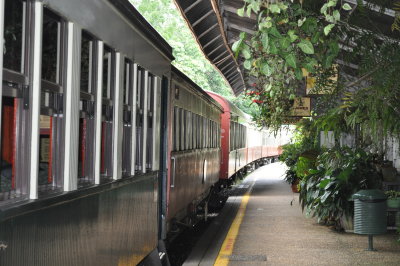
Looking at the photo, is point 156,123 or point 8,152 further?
point 156,123

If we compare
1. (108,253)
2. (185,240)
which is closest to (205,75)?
(185,240)

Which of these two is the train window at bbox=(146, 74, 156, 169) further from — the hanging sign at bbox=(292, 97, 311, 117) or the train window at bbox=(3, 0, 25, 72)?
the hanging sign at bbox=(292, 97, 311, 117)

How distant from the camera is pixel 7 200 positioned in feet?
9.97

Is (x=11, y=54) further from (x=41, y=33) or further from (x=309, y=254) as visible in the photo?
(x=309, y=254)

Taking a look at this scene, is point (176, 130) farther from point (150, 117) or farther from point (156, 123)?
point (150, 117)

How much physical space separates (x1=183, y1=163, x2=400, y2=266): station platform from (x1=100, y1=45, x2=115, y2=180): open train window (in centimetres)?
431

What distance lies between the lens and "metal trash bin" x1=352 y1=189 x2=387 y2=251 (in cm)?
952

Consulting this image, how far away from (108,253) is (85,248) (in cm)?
66

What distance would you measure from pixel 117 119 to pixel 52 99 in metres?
1.29

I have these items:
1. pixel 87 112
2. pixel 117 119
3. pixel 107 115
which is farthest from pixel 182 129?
pixel 87 112

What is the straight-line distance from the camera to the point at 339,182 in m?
11.3

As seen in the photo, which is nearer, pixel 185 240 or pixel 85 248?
pixel 85 248

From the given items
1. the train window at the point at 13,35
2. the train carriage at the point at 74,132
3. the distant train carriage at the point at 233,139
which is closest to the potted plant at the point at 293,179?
the distant train carriage at the point at 233,139

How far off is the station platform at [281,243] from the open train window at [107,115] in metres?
4.31
